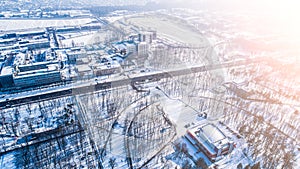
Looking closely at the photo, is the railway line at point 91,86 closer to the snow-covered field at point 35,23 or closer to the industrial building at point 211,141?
the industrial building at point 211,141

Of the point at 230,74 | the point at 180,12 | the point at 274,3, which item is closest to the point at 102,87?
the point at 230,74

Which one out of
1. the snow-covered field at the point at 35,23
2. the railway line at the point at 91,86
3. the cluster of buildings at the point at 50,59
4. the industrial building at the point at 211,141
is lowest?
the industrial building at the point at 211,141

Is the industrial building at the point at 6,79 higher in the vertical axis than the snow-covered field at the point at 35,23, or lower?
lower

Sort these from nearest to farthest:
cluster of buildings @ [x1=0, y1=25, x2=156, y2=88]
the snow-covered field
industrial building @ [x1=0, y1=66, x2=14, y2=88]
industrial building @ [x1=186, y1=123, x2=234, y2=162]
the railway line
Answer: industrial building @ [x1=186, y1=123, x2=234, y2=162], the railway line, industrial building @ [x1=0, y1=66, x2=14, y2=88], cluster of buildings @ [x1=0, y1=25, x2=156, y2=88], the snow-covered field

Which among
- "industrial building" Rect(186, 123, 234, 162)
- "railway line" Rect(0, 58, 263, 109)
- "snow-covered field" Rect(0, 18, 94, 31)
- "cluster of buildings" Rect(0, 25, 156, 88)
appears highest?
"snow-covered field" Rect(0, 18, 94, 31)

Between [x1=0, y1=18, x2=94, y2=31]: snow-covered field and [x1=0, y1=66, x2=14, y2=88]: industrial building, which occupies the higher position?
[x1=0, y1=18, x2=94, y2=31]: snow-covered field

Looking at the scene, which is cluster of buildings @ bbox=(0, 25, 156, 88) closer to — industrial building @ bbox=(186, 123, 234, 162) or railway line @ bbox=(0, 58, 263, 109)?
railway line @ bbox=(0, 58, 263, 109)

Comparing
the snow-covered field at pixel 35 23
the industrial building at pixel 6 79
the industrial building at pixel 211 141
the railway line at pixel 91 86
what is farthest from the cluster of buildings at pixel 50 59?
the industrial building at pixel 211 141

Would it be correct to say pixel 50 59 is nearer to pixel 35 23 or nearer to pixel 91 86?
pixel 91 86

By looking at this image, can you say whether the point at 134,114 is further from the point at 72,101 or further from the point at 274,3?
the point at 274,3

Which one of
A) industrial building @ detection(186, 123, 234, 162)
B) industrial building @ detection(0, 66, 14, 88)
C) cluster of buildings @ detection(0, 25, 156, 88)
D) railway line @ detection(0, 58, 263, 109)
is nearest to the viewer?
industrial building @ detection(186, 123, 234, 162)

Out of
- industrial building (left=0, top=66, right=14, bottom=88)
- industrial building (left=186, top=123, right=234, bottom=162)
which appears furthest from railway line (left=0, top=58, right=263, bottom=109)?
industrial building (left=186, top=123, right=234, bottom=162)
